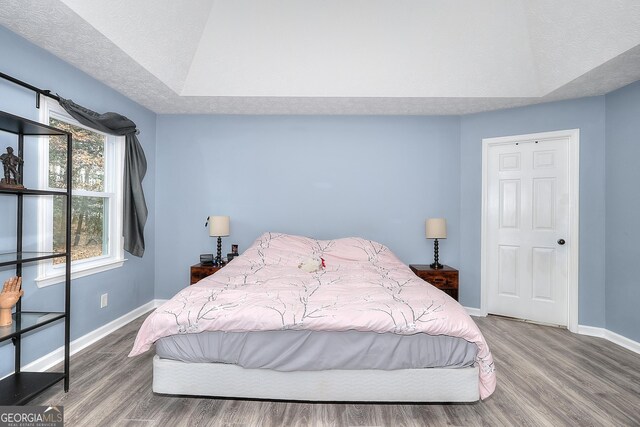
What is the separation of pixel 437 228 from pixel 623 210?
1.69m

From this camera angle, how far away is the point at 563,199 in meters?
3.48

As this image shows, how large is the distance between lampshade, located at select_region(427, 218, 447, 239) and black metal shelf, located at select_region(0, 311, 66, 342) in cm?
342

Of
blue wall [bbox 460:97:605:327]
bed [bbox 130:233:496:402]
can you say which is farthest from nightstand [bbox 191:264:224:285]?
blue wall [bbox 460:97:605:327]

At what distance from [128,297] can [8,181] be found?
1979mm

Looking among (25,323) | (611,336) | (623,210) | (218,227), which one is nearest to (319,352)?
(25,323)

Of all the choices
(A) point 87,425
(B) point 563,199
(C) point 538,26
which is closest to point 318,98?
(C) point 538,26

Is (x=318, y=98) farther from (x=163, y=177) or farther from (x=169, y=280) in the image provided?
(x=169, y=280)

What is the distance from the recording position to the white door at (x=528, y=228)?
11.5 ft

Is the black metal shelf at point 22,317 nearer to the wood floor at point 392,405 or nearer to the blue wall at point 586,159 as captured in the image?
the wood floor at point 392,405

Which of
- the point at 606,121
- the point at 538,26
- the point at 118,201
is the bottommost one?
the point at 118,201

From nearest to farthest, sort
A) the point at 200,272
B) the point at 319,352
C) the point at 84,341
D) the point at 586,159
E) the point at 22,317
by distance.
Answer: the point at 319,352 < the point at 22,317 < the point at 84,341 < the point at 586,159 < the point at 200,272

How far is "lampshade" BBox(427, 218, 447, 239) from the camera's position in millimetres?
3719

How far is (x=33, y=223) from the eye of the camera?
2424mm

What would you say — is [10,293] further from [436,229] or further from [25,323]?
[436,229]
